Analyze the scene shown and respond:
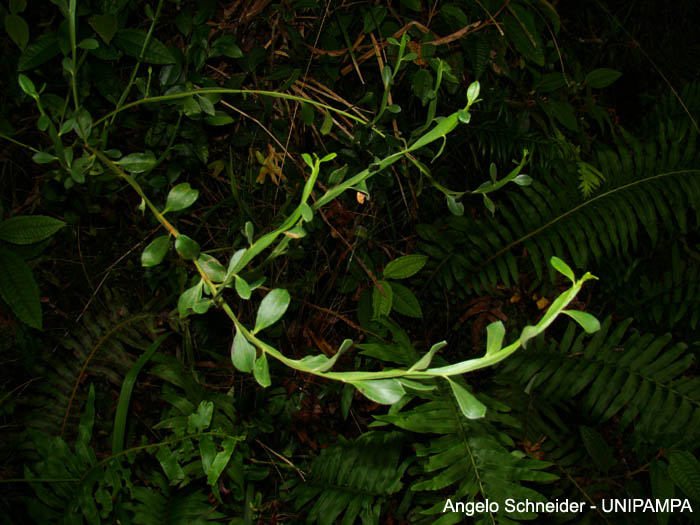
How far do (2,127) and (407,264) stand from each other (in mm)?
1198

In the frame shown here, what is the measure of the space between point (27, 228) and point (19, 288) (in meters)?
0.15

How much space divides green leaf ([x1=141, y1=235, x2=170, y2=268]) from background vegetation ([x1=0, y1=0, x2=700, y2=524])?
184mm

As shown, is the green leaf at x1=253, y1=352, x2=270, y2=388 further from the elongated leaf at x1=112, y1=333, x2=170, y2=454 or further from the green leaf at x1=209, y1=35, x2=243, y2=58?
the green leaf at x1=209, y1=35, x2=243, y2=58

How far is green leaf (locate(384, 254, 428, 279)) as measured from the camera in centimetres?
168

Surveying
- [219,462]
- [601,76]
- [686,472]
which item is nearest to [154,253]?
[219,462]

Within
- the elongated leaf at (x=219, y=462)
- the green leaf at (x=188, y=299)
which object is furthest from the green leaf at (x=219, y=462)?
the green leaf at (x=188, y=299)

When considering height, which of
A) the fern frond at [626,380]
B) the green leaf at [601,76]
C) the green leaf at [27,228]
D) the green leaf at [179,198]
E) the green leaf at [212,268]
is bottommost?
the fern frond at [626,380]

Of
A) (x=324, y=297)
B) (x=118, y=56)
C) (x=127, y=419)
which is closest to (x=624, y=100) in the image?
(x=324, y=297)

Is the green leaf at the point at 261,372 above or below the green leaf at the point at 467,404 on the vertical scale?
below

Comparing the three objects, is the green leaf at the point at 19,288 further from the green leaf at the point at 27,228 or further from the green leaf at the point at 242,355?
the green leaf at the point at 242,355

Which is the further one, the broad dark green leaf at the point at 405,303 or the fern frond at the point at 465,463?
the broad dark green leaf at the point at 405,303

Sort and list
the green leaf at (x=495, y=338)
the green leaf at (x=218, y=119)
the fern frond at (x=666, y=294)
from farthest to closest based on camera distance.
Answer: the fern frond at (x=666, y=294), the green leaf at (x=218, y=119), the green leaf at (x=495, y=338)

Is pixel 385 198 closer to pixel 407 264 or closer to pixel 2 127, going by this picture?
pixel 407 264

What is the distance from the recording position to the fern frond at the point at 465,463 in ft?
4.35
